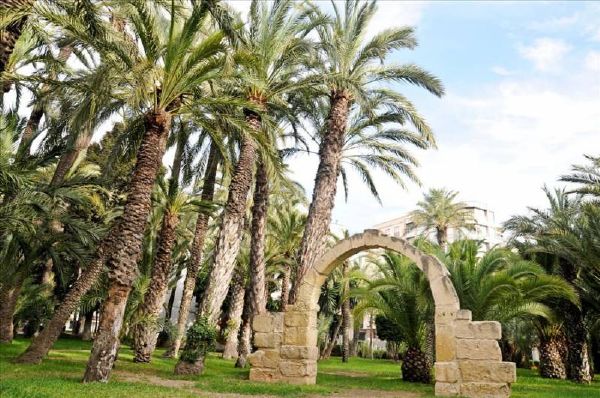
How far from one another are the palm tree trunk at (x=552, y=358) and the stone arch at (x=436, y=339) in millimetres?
12498

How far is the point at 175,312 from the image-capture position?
47.0m

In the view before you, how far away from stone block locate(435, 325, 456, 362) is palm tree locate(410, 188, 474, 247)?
87.4 ft

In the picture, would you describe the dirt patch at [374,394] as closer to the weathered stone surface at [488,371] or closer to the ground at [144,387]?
the ground at [144,387]

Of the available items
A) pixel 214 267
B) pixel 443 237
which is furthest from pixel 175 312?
pixel 214 267

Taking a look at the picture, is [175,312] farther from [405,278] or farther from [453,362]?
[453,362]

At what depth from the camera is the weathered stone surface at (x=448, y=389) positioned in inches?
436

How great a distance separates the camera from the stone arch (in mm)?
11109

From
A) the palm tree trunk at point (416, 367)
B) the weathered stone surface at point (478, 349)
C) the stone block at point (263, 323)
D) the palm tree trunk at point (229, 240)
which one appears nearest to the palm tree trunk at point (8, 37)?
the palm tree trunk at point (229, 240)

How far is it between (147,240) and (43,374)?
10.7 meters

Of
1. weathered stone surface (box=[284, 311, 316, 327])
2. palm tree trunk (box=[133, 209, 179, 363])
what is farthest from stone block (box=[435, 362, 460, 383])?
palm tree trunk (box=[133, 209, 179, 363])

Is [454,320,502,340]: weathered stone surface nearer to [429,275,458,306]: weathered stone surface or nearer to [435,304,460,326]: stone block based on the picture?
[435,304,460,326]: stone block

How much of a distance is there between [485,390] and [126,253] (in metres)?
8.76

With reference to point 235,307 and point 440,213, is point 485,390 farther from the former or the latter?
point 440,213

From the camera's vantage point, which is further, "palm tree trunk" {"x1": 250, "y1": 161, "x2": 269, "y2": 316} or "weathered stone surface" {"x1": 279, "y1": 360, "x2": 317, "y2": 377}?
"palm tree trunk" {"x1": 250, "y1": 161, "x2": 269, "y2": 316}
